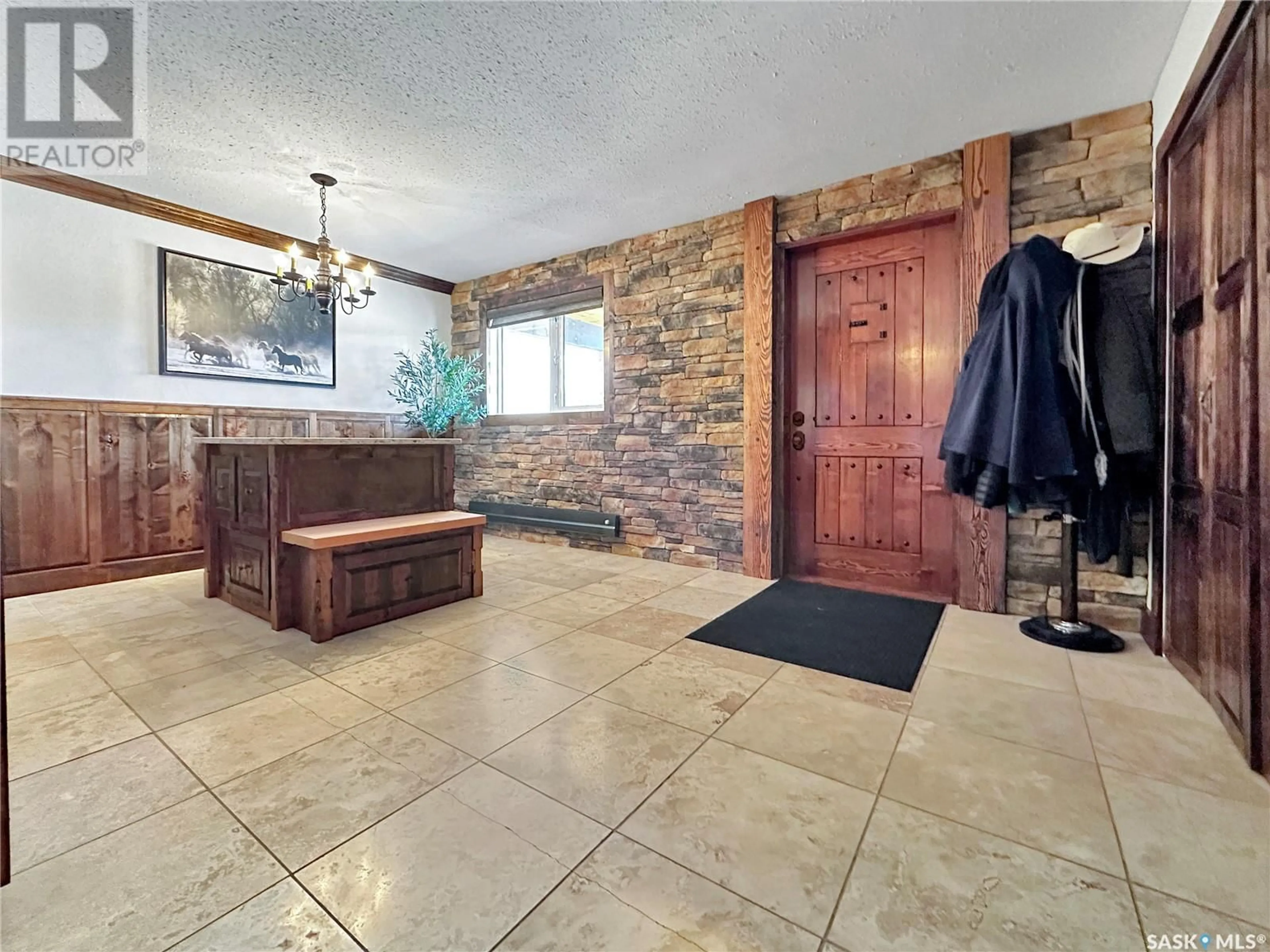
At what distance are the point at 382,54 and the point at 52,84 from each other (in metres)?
1.57

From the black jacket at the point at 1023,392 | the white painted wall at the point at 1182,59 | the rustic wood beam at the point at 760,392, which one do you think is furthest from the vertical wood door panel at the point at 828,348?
the white painted wall at the point at 1182,59

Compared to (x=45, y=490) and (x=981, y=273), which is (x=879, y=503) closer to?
(x=981, y=273)

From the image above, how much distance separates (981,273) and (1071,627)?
1751mm

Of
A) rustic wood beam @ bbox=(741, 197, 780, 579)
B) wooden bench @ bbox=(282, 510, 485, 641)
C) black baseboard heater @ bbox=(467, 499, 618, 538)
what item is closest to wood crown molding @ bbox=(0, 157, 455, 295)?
black baseboard heater @ bbox=(467, 499, 618, 538)

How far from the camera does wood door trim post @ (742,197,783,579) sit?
11.0 ft

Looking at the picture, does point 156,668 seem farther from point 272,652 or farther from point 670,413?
point 670,413

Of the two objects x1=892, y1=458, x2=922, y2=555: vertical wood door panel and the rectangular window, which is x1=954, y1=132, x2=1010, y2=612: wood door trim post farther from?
the rectangular window

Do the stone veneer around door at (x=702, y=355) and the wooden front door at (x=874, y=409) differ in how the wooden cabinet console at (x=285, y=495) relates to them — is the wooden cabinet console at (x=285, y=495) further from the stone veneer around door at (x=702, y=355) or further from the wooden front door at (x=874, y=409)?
the wooden front door at (x=874, y=409)

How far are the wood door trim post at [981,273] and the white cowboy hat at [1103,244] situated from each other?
0.44 m

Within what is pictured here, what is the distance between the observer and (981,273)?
267 centimetres

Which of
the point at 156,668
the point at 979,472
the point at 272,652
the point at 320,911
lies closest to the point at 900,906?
the point at 320,911

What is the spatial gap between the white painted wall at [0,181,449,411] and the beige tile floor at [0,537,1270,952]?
1.95 m

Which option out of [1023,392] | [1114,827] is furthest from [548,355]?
[1114,827]

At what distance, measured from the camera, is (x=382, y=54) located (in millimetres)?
2127
